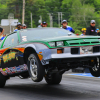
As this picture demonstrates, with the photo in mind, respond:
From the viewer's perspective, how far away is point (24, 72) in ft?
26.1

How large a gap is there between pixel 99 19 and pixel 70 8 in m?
11.9

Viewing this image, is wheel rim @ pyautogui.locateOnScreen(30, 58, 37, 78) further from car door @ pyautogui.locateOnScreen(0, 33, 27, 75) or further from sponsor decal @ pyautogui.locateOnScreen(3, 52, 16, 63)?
sponsor decal @ pyautogui.locateOnScreen(3, 52, 16, 63)

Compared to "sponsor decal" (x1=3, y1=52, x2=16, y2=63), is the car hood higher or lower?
higher

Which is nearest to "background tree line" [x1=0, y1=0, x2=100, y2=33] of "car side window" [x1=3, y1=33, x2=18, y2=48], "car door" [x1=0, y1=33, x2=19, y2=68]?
"car side window" [x1=3, y1=33, x2=18, y2=48]

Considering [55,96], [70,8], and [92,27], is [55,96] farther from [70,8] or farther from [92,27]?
[70,8]

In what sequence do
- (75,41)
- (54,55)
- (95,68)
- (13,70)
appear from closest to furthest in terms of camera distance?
(54,55), (75,41), (95,68), (13,70)

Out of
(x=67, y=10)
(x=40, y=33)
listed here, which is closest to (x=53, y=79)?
(x=40, y=33)

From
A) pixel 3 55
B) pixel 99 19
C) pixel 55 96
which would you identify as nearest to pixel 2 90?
pixel 3 55

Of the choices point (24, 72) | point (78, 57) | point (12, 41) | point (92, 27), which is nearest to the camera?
point (78, 57)

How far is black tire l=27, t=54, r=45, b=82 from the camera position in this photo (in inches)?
280

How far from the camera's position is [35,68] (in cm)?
730

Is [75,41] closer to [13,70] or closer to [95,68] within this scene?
[95,68]

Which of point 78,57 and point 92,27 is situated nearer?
point 78,57

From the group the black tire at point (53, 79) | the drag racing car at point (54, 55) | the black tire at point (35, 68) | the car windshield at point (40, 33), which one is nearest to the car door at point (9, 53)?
the drag racing car at point (54, 55)
